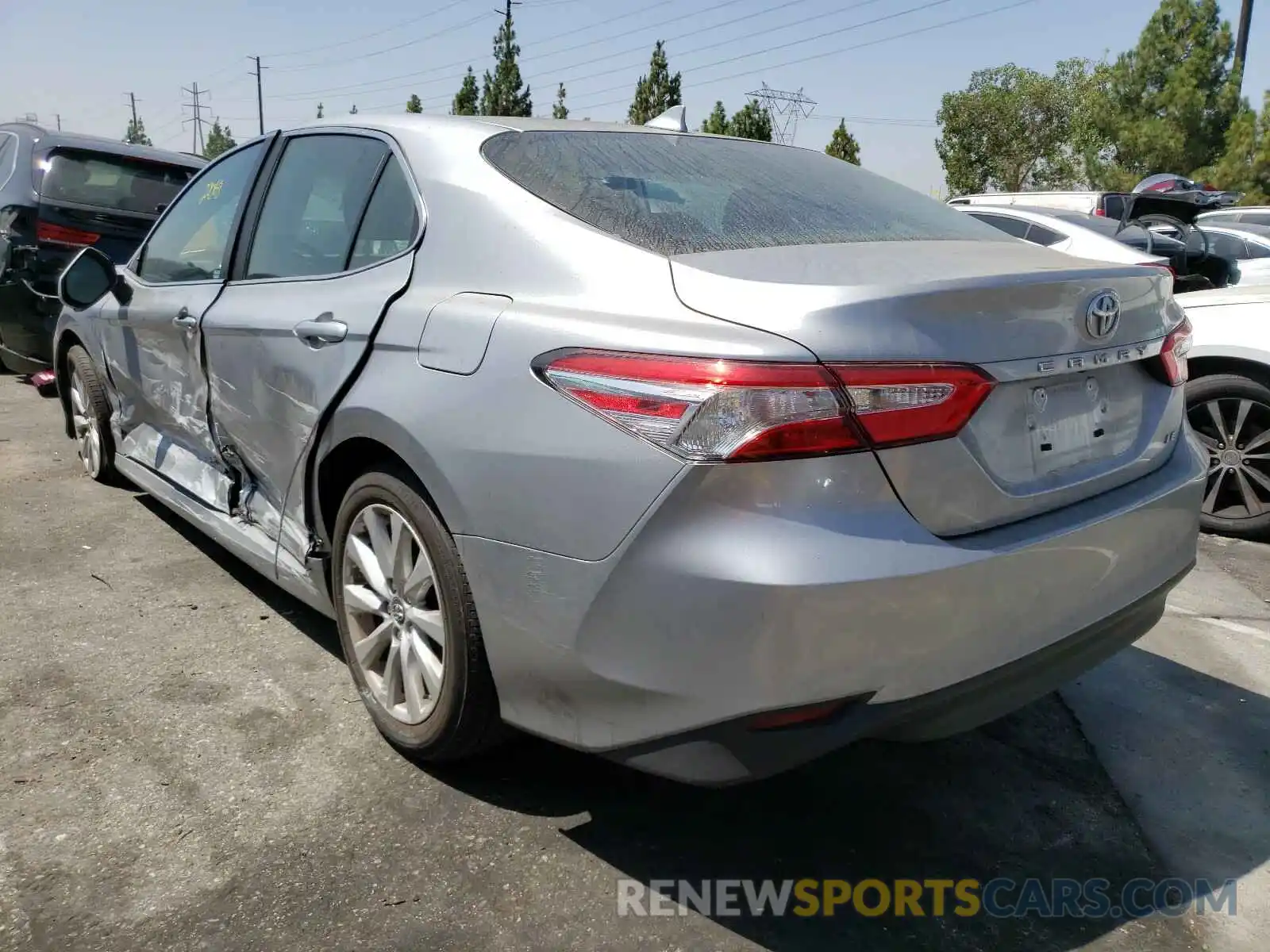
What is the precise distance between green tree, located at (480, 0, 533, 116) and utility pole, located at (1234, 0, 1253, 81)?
2434 cm

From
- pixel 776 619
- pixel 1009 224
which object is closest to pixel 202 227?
pixel 776 619

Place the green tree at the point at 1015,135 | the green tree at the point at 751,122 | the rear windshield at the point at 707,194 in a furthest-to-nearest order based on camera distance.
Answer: the green tree at the point at 1015,135, the green tree at the point at 751,122, the rear windshield at the point at 707,194

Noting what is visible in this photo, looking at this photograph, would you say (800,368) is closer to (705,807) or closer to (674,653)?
(674,653)

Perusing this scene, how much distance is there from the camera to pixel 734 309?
1.87 metres

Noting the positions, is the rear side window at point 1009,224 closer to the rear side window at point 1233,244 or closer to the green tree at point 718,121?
the rear side window at point 1233,244

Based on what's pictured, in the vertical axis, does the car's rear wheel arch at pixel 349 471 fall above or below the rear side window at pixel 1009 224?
below

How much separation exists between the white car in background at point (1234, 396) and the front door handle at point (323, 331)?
12.9ft

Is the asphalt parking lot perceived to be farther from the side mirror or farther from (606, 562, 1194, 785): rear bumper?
the side mirror

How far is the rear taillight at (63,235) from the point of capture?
6508 millimetres

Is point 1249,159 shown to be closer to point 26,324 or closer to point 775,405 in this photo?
point 26,324

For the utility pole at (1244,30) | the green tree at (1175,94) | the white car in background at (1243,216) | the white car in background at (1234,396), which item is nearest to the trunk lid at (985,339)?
the white car in background at (1234,396)

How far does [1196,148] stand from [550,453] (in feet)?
142

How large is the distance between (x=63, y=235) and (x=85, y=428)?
226cm

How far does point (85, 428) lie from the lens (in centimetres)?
500
